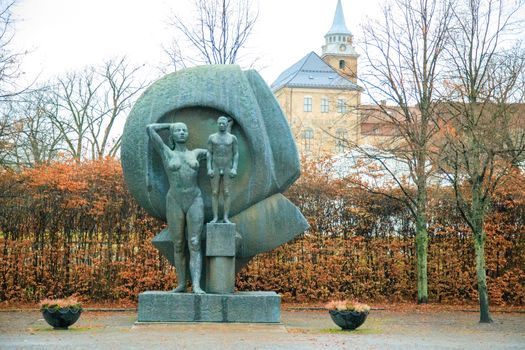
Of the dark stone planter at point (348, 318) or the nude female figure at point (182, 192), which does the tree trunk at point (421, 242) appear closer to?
the dark stone planter at point (348, 318)

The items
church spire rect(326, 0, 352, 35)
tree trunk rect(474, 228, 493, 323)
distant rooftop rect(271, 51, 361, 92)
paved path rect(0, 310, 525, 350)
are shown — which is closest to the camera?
paved path rect(0, 310, 525, 350)

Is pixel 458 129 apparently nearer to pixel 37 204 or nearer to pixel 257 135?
pixel 257 135

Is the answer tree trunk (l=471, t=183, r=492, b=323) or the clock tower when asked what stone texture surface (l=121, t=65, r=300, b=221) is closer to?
tree trunk (l=471, t=183, r=492, b=323)

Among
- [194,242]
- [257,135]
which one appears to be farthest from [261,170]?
[194,242]

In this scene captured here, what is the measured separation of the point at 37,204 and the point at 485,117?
34.7 feet

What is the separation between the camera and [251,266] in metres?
19.1

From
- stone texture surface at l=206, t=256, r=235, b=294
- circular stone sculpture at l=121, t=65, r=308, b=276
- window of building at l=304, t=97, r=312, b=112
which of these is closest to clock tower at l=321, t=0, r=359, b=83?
window of building at l=304, t=97, r=312, b=112

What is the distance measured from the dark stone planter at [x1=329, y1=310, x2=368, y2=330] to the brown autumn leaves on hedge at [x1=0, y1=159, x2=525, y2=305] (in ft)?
21.9

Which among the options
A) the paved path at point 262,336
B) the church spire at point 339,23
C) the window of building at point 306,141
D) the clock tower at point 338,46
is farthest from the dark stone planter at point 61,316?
the church spire at point 339,23

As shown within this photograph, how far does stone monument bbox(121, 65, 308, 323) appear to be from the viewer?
488 inches

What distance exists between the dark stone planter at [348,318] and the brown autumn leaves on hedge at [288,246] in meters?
6.68

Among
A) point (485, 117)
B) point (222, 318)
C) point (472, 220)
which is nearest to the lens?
point (222, 318)

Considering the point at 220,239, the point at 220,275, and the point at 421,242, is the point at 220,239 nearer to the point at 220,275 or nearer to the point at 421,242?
the point at 220,275

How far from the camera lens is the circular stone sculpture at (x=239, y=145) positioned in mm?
12883
